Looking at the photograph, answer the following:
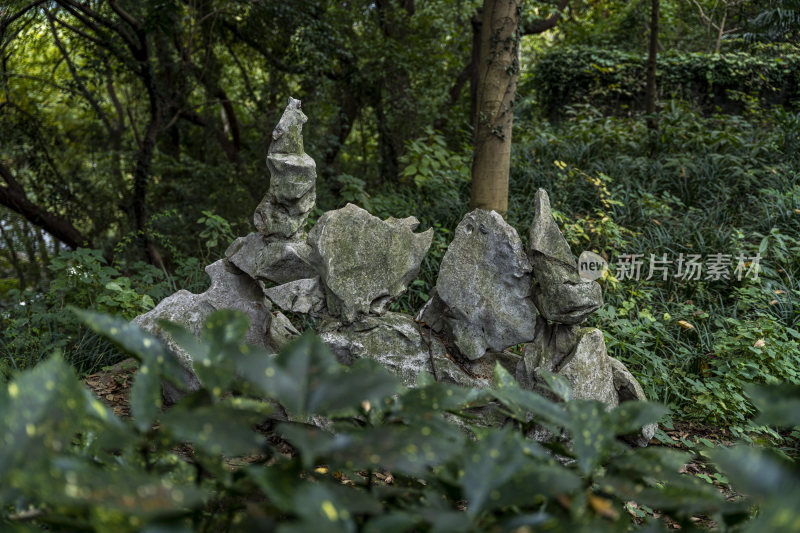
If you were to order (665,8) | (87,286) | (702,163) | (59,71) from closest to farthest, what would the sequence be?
(87,286), (702,163), (59,71), (665,8)

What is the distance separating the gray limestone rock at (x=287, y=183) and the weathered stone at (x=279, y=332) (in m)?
0.45

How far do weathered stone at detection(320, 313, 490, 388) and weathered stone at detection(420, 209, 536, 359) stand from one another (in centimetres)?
11

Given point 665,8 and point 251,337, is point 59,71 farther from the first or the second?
point 665,8

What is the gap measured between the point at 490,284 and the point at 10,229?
9200 mm

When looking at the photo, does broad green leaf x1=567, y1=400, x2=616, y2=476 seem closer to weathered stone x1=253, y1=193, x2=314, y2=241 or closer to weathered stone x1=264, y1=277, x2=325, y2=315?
weathered stone x1=264, y1=277, x2=325, y2=315

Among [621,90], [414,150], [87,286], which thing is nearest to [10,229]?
[87,286]

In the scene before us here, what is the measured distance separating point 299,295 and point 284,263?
0.19m

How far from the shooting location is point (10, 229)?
29.8 feet

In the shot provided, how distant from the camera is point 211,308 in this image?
274cm

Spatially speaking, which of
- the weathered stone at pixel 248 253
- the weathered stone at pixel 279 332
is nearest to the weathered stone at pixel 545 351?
the weathered stone at pixel 279 332

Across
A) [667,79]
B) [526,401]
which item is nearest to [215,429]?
[526,401]

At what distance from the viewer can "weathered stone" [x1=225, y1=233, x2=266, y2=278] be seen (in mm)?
2748

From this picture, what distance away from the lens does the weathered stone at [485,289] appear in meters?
2.50

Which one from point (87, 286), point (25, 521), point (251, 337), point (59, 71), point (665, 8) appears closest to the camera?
point (25, 521)
